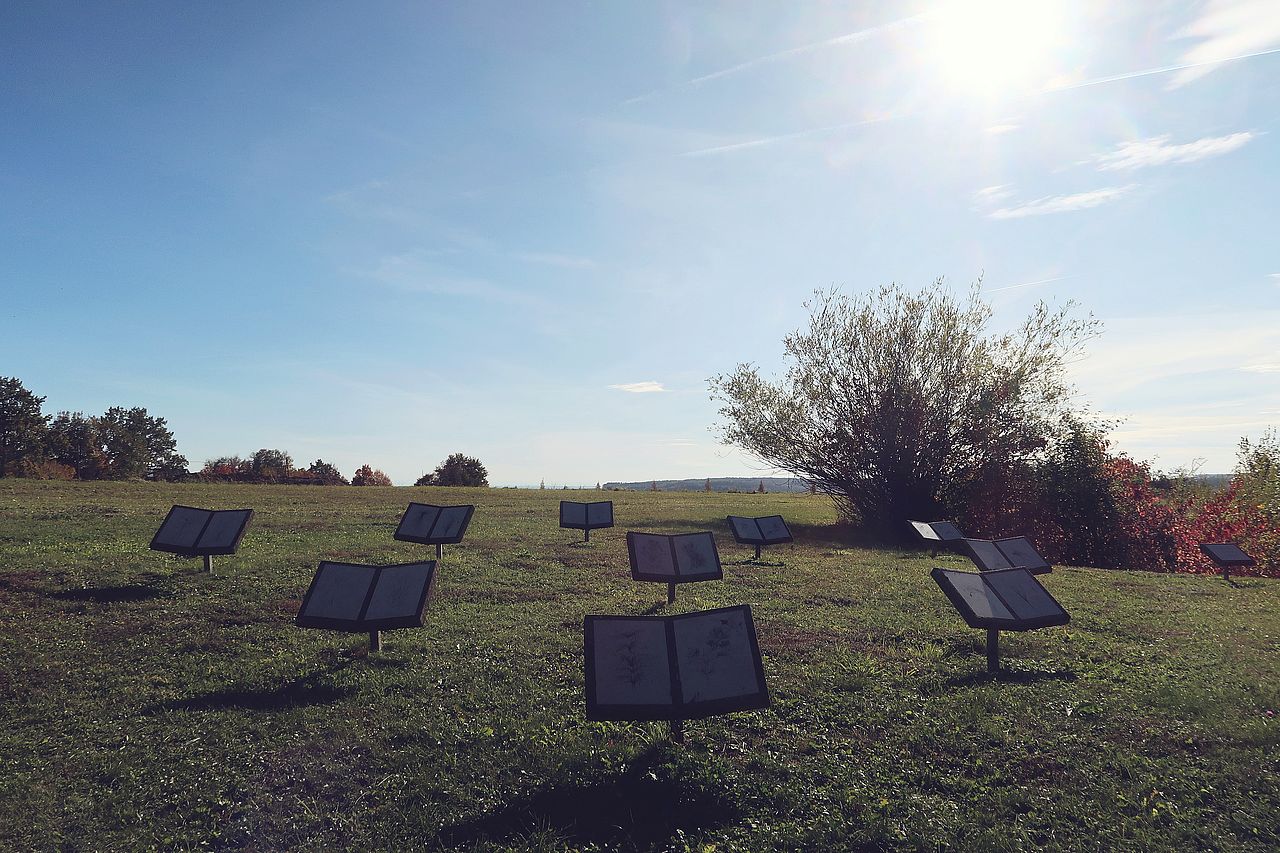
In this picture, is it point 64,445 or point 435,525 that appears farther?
point 64,445

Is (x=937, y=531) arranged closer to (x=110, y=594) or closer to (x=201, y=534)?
(x=201, y=534)

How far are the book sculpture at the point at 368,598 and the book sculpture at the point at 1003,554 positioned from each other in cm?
1061

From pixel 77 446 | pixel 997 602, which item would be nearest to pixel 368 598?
pixel 997 602

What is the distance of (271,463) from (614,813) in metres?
75.7

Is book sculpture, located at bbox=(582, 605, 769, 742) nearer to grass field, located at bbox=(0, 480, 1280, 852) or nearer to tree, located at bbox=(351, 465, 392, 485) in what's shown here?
grass field, located at bbox=(0, 480, 1280, 852)

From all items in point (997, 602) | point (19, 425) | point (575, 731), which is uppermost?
point (19, 425)

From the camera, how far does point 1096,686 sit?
9.98 m

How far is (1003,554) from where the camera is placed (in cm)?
1473

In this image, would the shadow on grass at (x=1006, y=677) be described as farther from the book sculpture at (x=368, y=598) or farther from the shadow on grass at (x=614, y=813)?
the book sculpture at (x=368, y=598)

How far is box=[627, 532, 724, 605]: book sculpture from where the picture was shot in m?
13.6

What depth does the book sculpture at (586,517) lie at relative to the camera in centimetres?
2531

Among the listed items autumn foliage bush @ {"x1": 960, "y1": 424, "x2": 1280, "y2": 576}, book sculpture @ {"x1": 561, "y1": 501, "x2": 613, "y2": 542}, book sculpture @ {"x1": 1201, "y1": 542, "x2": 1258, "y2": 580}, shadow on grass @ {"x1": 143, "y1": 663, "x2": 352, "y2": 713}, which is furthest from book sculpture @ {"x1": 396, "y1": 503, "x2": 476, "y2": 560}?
autumn foliage bush @ {"x1": 960, "y1": 424, "x2": 1280, "y2": 576}

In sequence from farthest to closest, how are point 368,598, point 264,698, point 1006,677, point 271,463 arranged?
point 271,463 → point 368,598 → point 1006,677 → point 264,698

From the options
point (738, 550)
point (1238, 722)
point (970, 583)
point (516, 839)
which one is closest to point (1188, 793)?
point (1238, 722)
